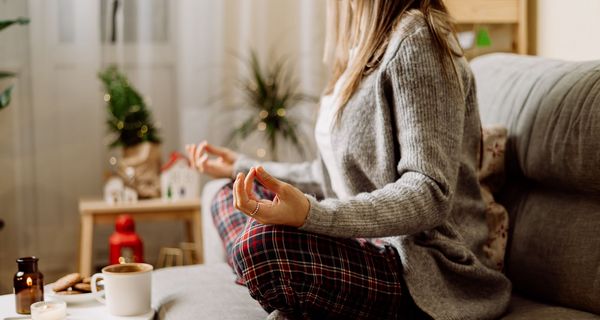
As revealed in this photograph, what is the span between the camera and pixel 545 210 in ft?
4.66

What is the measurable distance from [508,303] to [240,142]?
1712 mm

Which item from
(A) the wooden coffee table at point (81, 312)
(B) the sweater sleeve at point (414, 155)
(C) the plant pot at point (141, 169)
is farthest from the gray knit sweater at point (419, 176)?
(C) the plant pot at point (141, 169)

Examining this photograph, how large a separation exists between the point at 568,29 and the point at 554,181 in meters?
0.97

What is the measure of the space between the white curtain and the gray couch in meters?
1.35

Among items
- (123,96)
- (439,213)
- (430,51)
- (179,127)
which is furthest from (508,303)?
(179,127)

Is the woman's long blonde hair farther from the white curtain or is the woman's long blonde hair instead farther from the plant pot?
the white curtain

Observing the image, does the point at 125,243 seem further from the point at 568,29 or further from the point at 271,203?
the point at 568,29

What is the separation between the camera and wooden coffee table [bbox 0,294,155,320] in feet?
4.17

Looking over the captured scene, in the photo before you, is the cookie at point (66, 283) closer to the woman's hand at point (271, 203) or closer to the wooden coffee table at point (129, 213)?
the woman's hand at point (271, 203)

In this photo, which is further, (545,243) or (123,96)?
(123,96)

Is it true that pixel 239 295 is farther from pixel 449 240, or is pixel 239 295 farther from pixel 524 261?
pixel 524 261

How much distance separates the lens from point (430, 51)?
49.2 inches

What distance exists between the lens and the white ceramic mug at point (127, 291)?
126 cm

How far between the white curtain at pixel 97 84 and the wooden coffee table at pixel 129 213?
0.33 m
